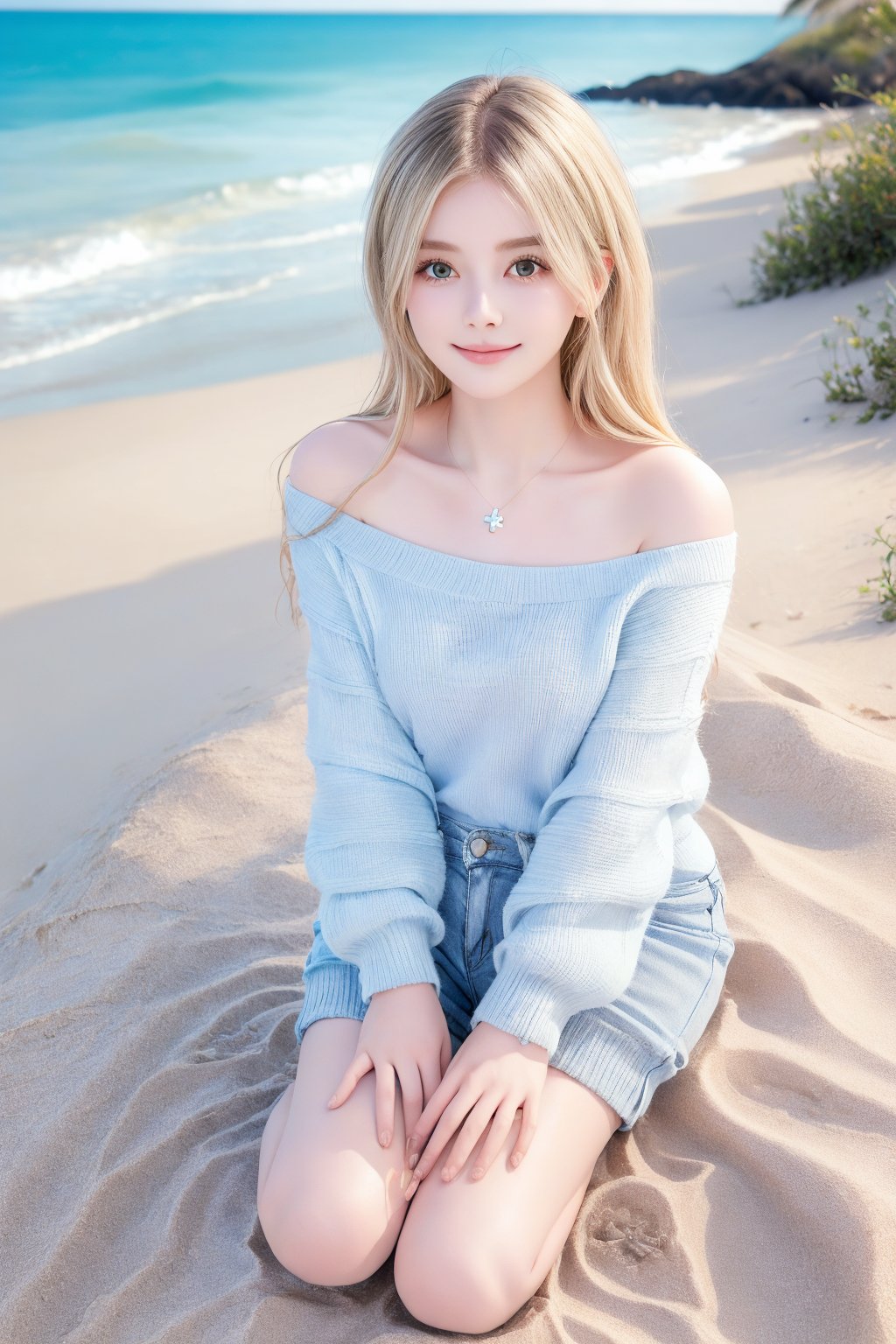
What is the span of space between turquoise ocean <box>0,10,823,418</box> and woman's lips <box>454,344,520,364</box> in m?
0.50

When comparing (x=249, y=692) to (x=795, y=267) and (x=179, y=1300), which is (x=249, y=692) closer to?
(x=179, y=1300)

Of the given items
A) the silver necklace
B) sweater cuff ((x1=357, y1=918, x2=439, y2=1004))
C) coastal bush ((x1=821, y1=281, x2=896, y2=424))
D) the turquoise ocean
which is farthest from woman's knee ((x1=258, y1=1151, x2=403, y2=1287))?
coastal bush ((x1=821, y1=281, x2=896, y2=424))

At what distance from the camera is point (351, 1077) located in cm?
182

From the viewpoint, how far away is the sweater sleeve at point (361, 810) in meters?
1.92

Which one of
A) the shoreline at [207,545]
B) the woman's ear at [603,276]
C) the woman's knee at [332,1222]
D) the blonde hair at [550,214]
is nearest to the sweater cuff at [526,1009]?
the woman's knee at [332,1222]

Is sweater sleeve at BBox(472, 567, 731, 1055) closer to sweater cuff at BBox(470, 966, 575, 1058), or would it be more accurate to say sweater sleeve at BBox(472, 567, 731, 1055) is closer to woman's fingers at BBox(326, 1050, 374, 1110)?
sweater cuff at BBox(470, 966, 575, 1058)

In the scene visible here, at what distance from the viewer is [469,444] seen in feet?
7.10

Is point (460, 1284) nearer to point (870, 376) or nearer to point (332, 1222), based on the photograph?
point (332, 1222)

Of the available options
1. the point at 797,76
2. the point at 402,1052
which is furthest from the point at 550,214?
the point at 797,76

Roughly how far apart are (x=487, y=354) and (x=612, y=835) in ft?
2.50

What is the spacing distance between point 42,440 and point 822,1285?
5.29m

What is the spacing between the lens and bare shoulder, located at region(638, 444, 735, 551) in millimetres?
1980

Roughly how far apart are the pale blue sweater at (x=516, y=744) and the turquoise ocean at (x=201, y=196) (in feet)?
2.74

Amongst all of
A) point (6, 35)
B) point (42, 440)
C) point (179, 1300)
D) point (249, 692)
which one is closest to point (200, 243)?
point (42, 440)
